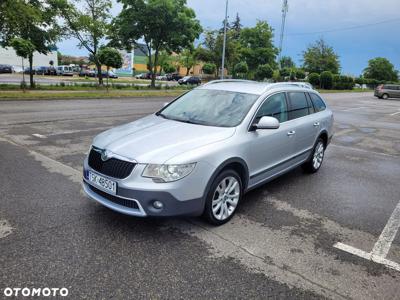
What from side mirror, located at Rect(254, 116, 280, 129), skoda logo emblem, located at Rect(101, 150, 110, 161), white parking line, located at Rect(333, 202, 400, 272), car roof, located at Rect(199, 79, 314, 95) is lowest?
white parking line, located at Rect(333, 202, 400, 272)

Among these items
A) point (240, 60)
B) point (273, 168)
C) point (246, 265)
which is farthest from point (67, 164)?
point (240, 60)

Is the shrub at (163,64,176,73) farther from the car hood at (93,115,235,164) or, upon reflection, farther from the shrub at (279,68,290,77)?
the car hood at (93,115,235,164)

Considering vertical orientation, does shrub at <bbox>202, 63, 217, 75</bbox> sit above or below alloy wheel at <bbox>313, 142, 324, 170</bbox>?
above

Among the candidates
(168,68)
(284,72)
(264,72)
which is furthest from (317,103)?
(168,68)

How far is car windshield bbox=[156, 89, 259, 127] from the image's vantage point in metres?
4.44

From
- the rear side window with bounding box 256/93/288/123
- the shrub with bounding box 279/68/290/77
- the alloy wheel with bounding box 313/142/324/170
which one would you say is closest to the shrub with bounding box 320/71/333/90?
the shrub with bounding box 279/68/290/77

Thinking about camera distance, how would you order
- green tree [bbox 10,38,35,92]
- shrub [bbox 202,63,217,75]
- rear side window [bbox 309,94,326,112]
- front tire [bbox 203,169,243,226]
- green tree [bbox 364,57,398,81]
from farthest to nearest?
green tree [bbox 364,57,398,81] < shrub [bbox 202,63,217,75] < green tree [bbox 10,38,35,92] < rear side window [bbox 309,94,326,112] < front tire [bbox 203,169,243,226]

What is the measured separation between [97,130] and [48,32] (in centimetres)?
1846

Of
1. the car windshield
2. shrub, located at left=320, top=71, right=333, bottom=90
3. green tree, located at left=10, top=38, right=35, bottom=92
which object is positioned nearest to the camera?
the car windshield


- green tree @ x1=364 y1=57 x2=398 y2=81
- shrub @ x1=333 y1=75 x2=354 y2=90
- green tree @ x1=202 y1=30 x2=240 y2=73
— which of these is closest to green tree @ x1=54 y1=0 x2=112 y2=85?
green tree @ x1=202 y1=30 x2=240 y2=73

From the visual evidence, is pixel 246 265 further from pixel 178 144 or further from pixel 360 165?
pixel 360 165

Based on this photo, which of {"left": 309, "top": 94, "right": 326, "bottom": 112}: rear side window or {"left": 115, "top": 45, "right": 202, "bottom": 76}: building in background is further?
{"left": 115, "top": 45, "right": 202, "bottom": 76}: building in background

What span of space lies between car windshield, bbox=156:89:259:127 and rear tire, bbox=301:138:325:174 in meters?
2.10

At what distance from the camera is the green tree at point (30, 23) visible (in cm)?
1866
